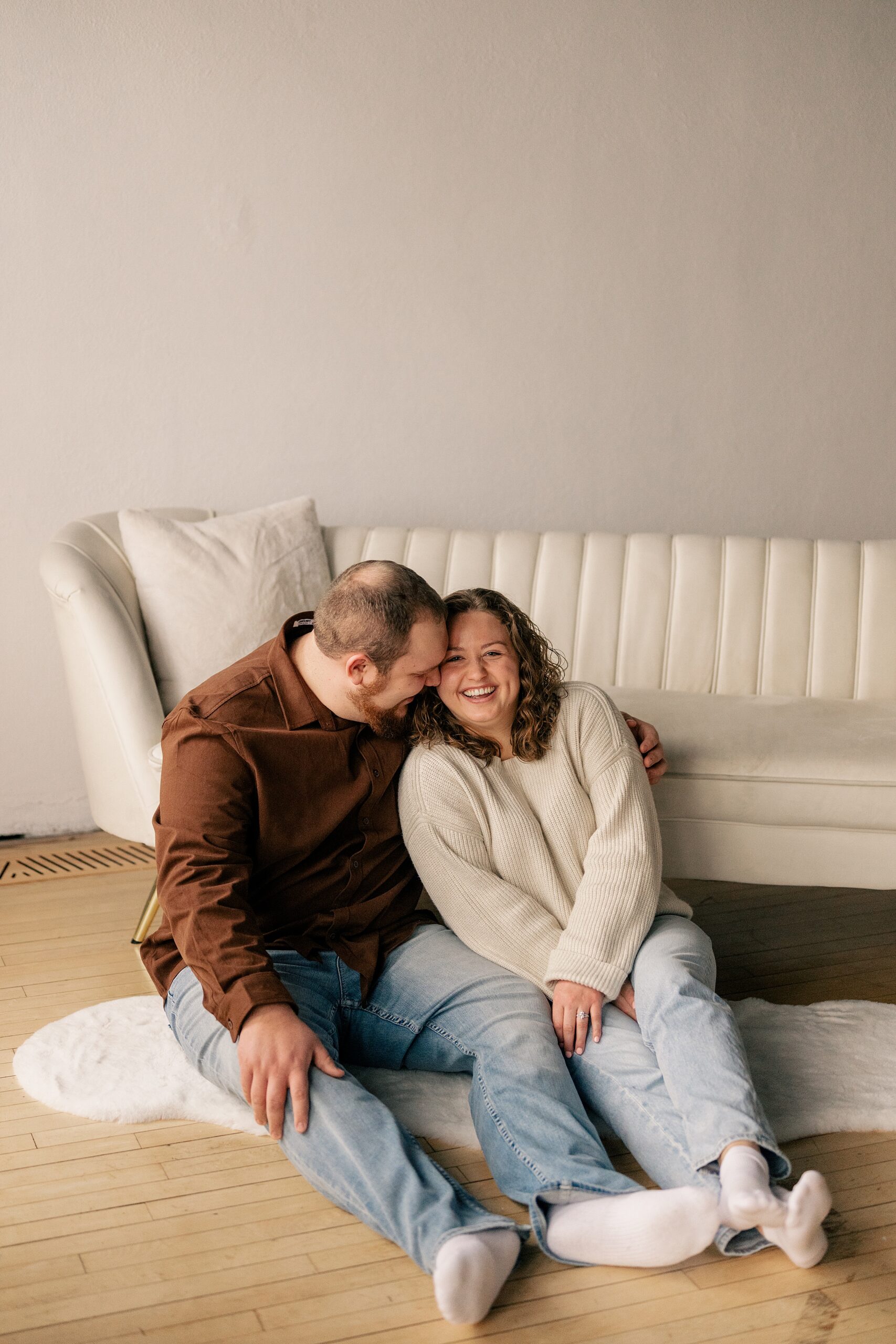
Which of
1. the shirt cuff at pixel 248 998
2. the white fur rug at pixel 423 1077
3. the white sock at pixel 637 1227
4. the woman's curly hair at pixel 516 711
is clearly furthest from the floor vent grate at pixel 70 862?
the white sock at pixel 637 1227

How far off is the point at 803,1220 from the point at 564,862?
24.0 inches

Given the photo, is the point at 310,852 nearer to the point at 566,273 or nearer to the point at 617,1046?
the point at 617,1046

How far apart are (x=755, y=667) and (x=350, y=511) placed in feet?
3.83

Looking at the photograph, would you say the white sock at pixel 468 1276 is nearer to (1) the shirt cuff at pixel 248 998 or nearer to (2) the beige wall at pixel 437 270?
(1) the shirt cuff at pixel 248 998

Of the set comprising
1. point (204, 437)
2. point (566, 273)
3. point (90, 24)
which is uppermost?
point (90, 24)

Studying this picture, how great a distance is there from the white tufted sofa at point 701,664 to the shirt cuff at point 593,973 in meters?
0.53

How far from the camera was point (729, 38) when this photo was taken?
3078mm

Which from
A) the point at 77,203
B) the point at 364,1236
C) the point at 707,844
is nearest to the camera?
the point at 364,1236

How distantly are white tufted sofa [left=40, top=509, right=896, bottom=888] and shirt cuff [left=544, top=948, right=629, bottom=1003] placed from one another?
533 mm

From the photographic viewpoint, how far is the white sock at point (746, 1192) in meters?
1.23

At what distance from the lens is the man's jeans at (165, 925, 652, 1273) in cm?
132

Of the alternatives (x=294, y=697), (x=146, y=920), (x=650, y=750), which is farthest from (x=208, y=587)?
(x=650, y=750)

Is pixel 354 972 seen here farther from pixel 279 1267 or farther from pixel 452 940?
pixel 279 1267

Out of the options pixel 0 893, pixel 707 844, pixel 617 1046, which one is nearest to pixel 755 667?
pixel 707 844
